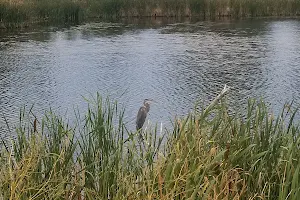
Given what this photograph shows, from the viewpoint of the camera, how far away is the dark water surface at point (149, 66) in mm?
6930

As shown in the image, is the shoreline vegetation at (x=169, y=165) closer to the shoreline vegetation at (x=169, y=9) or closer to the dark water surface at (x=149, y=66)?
the dark water surface at (x=149, y=66)

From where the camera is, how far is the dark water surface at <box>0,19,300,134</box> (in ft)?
22.7

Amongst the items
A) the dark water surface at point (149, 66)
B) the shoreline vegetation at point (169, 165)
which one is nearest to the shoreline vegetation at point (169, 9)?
the dark water surface at point (149, 66)

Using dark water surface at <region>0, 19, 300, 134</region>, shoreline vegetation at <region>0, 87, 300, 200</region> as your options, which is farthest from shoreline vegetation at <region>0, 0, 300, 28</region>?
shoreline vegetation at <region>0, 87, 300, 200</region>

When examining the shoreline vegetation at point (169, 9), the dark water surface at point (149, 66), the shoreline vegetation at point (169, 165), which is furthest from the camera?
the shoreline vegetation at point (169, 9)

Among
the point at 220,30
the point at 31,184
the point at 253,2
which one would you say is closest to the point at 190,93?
the point at 31,184

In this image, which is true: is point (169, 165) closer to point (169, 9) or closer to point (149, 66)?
point (149, 66)

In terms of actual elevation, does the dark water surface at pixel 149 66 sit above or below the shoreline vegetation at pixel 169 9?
below

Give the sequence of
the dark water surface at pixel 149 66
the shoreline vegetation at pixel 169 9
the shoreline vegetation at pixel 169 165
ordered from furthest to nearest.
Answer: the shoreline vegetation at pixel 169 9, the dark water surface at pixel 149 66, the shoreline vegetation at pixel 169 165

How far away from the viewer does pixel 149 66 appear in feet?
31.7

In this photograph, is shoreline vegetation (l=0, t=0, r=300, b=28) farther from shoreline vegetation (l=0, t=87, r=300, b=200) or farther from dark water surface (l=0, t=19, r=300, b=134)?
shoreline vegetation (l=0, t=87, r=300, b=200)

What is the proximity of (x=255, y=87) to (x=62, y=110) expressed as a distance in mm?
3325

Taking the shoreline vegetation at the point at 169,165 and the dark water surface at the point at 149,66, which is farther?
the dark water surface at the point at 149,66

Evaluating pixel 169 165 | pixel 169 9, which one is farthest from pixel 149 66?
pixel 169 9
